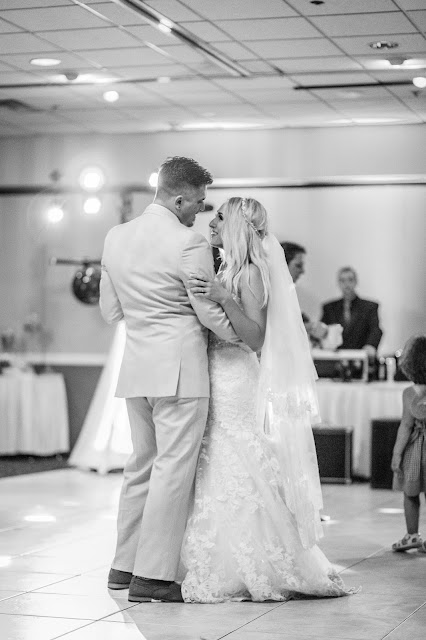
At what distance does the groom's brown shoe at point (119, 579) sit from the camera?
4.36 meters

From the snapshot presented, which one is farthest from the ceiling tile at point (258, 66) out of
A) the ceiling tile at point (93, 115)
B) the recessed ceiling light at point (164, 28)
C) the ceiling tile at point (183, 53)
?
the ceiling tile at point (93, 115)

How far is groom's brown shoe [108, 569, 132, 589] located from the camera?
4.36 m

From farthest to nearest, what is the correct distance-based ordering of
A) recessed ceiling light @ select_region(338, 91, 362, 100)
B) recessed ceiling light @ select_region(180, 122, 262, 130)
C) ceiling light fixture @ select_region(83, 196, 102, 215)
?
ceiling light fixture @ select_region(83, 196, 102, 215), recessed ceiling light @ select_region(180, 122, 262, 130), recessed ceiling light @ select_region(338, 91, 362, 100)

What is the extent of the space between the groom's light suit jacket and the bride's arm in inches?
1.4

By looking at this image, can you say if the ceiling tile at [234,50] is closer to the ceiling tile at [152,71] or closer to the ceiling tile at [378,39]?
the ceiling tile at [152,71]

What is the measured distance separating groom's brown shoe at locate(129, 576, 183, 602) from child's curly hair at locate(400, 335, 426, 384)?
192 cm

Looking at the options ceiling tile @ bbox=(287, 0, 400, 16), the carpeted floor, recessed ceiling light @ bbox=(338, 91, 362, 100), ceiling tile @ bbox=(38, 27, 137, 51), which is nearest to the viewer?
ceiling tile @ bbox=(287, 0, 400, 16)

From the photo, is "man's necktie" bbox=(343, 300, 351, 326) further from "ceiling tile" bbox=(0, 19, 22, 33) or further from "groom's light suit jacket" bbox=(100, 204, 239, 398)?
"groom's light suit jacket" bbox=(100, 204, 239, 398)

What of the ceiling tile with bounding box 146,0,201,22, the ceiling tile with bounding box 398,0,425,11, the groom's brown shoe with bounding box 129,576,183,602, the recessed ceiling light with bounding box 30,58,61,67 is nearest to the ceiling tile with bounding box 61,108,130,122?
the recessed ceiling light with bounding box 30,58,61,67

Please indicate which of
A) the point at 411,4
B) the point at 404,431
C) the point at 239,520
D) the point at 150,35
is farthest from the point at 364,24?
the point at 239,520

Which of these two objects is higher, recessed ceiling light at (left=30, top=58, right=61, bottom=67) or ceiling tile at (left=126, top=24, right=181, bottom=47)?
ceiling tile at (left=126, top=24, right=181, bottom=47)

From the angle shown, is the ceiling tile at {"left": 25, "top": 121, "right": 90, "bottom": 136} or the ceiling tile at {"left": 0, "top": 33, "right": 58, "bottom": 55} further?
the ceiling tile at {"left": 25, "top": 121, "right": 90, "bottom": 136}

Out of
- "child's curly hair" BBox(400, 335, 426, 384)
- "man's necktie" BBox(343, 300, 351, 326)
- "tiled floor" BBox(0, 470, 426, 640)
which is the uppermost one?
"man's necktie" BBox(343, 300, 351, 326)

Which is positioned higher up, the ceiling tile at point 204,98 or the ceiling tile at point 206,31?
the ceiling tile at point 206,31
